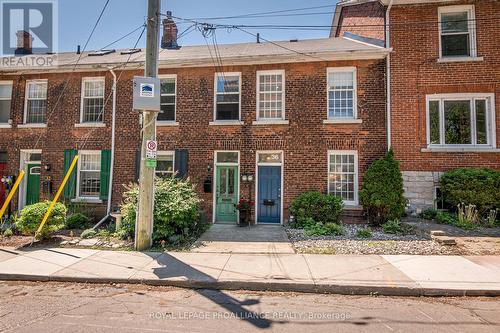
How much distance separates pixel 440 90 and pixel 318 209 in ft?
19.9

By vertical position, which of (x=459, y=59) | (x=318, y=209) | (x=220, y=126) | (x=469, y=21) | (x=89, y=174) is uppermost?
(x=469, y=21)

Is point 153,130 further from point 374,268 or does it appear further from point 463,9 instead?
point 463,9

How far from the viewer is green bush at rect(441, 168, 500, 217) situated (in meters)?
9.20

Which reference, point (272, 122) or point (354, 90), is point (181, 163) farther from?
point (354, 90)

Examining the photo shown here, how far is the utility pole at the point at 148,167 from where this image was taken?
7.16 meters

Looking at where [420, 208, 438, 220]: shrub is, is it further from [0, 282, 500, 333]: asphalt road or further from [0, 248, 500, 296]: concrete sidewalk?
[0, 282, 500, 333]: asphalt road

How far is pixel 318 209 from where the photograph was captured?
31.6ft

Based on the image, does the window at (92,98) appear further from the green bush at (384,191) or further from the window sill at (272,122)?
the green bush at (384,191)

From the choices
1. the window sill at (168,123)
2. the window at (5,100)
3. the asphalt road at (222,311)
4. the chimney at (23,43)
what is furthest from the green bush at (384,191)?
the chimney at (23,43)

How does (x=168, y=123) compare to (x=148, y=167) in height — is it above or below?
above

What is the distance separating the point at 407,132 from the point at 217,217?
7.53 metres

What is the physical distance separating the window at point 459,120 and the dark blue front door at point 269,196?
5595 mm

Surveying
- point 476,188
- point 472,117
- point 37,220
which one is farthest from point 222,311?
point 472,117

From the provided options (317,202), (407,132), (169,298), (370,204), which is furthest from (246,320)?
(407,132)
